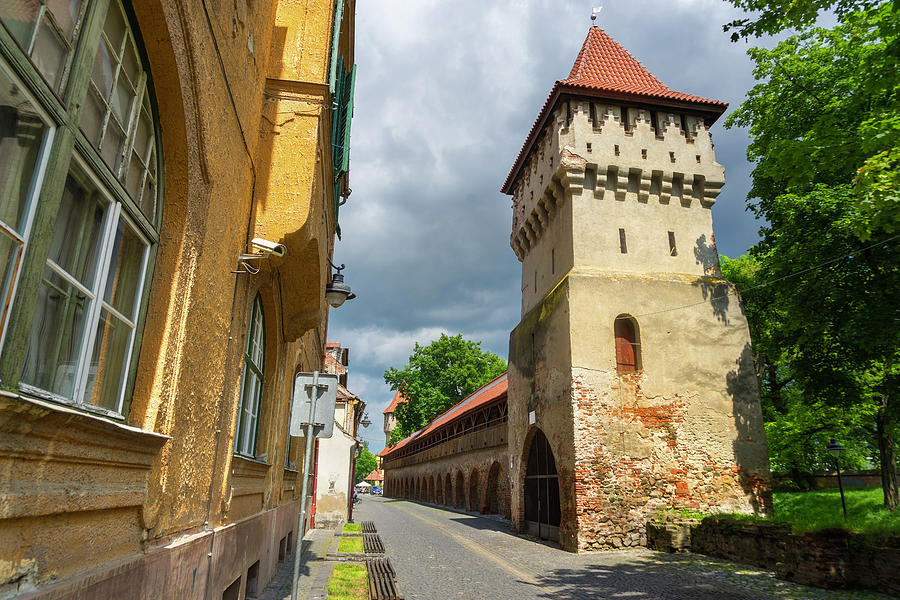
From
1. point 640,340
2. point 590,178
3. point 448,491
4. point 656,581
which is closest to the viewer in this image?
point 656,581

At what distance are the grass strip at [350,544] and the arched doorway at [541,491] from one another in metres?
5.25

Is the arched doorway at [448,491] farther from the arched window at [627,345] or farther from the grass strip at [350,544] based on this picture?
the arched window at [627,345]

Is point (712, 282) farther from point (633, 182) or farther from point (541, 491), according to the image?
point (541, 491)

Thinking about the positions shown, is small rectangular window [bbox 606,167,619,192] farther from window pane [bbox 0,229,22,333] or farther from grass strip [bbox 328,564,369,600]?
window pane [bbox 0,229,22,333]

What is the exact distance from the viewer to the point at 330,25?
21.5ft

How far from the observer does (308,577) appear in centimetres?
845

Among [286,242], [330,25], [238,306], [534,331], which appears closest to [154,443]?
[238,306]

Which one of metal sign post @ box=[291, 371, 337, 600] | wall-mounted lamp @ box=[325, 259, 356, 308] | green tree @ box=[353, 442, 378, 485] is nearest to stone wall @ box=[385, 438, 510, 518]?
wall-mounted lamp @ box=[325, 259, 356, 308]

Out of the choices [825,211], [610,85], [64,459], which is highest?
[610,85]

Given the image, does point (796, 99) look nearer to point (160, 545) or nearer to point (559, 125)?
point (559, 125)

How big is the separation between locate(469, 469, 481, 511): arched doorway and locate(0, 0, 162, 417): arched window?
27227 mm

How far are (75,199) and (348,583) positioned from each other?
23.9 feet

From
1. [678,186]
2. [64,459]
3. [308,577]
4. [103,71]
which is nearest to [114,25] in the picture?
[103,71]

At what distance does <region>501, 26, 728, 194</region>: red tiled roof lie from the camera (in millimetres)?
16906
